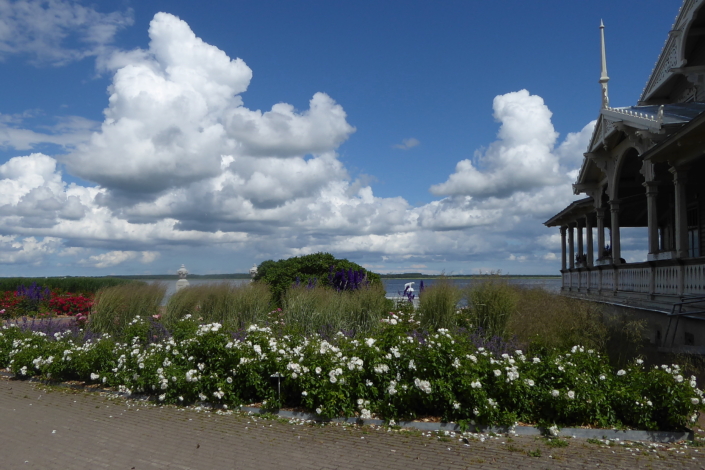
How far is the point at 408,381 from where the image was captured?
6223mm

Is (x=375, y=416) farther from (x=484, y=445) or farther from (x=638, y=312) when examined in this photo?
(x=638, y=312)

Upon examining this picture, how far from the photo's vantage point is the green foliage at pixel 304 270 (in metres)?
14.9

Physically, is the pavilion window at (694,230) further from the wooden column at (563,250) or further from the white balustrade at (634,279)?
the wooden column at (563,250)

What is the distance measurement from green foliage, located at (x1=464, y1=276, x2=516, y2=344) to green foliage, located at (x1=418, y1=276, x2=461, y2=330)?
0.24 metres

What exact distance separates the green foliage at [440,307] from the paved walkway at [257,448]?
364cm

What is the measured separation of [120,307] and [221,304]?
2.06 meters

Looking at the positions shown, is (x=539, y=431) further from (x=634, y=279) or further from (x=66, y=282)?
(x=66, y=282)

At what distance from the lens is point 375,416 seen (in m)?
6.05

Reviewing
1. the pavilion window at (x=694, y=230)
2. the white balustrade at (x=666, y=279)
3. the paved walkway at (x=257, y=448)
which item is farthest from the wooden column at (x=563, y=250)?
the paved walkway at (x=257, y=448)

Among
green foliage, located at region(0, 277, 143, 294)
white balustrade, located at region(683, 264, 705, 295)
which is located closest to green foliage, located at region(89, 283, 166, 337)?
white balustrade, located at region(683, 264, 705, 295)

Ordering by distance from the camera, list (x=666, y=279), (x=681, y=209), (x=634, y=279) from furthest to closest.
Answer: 1. (x=634, y=279)
2. (x=666, y=279)
3. (x=681, y=209)

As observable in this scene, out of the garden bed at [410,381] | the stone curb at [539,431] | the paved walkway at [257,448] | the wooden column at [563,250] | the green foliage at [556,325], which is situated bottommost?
the paved walkway at [257,448]

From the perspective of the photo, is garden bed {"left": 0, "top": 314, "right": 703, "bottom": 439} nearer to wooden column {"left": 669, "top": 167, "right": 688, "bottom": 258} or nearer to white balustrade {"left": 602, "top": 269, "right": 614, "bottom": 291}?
wooden column {"left": 669, "top": 167, "right": 688, "bottom": 258}

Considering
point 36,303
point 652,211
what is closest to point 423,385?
point 652,211
